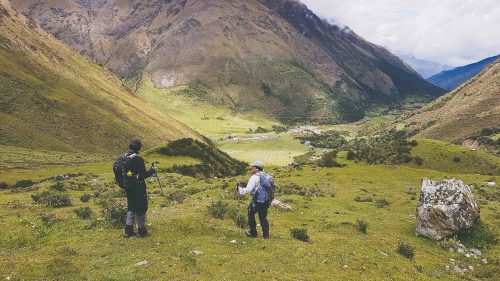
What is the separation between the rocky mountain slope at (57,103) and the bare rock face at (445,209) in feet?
338

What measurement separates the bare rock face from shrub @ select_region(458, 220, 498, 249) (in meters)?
0.48

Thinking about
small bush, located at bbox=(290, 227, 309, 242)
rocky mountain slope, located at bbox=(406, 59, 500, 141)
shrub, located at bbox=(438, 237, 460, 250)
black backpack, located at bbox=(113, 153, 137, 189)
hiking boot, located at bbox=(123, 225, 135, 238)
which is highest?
rocky mountain slope, located at bbox=(406, 59, 500, 141)

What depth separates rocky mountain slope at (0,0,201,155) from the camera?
120 m

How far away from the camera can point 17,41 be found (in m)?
160

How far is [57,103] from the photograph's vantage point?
135250mm

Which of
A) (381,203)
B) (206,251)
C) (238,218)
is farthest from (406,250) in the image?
(381,203)

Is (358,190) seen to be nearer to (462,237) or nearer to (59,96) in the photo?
(462,237)

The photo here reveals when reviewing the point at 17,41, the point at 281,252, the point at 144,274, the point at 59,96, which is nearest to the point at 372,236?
the point at 281,252

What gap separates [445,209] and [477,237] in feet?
8.50

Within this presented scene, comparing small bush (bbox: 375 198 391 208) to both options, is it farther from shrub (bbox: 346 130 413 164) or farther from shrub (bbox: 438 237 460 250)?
shrub (bbox: 346 130 413 164)

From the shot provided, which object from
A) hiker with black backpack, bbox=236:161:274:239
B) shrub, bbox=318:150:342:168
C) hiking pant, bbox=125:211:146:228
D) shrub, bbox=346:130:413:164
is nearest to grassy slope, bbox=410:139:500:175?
shrub, bbox=346:130:413:164

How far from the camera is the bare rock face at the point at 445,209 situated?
91.3 feet

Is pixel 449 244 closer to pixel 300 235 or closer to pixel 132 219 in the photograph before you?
pixel 300 235

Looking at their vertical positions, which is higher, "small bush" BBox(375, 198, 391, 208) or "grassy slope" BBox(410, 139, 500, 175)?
"grassy slope" BBox(410, 139, 500, 175)
